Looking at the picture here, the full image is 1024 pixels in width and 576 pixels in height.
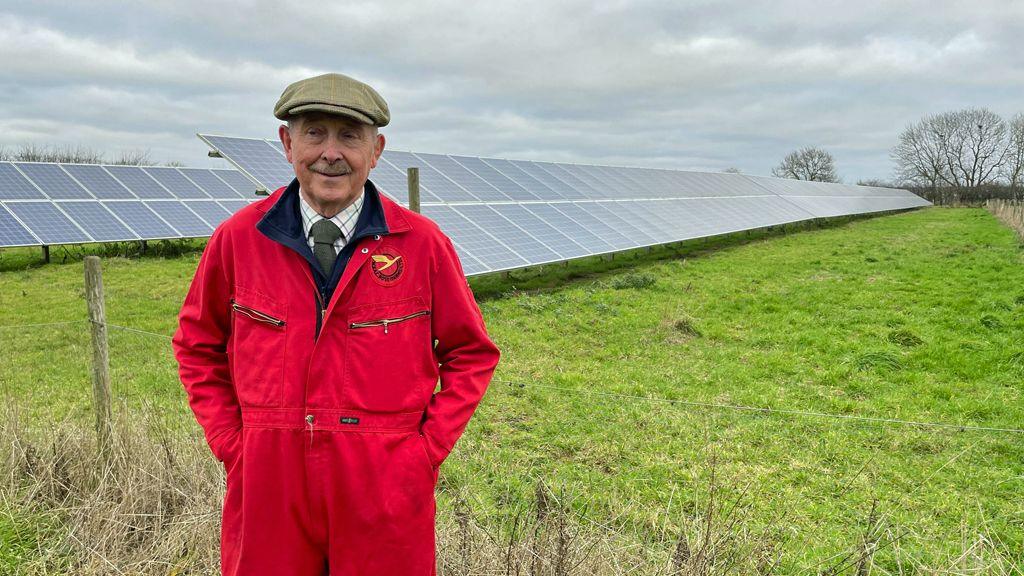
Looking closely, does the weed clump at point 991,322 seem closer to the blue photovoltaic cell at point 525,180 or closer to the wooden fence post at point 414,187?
the wooden fence post at point 414,187

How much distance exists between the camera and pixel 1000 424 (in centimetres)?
570

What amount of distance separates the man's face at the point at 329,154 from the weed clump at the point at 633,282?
10231 millimetres

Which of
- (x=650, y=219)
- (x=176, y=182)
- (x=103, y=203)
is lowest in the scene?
(x=650, y=219)

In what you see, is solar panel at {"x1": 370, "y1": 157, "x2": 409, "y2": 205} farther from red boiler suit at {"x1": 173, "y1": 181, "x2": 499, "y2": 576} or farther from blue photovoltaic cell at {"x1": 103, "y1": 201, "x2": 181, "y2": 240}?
red boiler suit at {"x1": 173, "y1": 181, "x2": 499, "y2": 576}

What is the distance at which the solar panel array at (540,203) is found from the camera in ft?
38.2

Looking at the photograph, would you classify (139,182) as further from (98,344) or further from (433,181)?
(98,344)

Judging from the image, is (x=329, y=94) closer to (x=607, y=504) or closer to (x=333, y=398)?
(x=333, y=398)

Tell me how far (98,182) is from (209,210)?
292 cm

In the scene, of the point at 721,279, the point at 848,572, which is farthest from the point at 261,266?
the point at 721,279

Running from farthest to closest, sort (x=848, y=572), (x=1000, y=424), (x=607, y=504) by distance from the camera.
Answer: (x=1000, y=424), (x=607, y=504), (x=848, y=572)

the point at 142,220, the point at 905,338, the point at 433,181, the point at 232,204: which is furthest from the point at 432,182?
the point at 232,204

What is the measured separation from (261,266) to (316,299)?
207 mm

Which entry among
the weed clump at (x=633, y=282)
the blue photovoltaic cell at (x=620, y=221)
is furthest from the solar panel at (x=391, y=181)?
the blue photovoltaic cell at (x=620, y=221)

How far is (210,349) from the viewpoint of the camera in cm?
226
